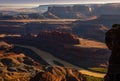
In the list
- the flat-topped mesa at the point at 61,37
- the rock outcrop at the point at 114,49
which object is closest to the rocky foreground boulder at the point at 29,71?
the flat-topped mesa at the point at 61,37

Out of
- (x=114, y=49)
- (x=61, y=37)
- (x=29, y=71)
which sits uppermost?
(x=114, y=49)

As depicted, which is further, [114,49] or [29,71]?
[29,71]

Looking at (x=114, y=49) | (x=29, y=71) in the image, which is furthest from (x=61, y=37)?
(x=114, y=49)

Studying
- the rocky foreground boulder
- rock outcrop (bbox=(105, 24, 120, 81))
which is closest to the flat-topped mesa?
the rocky foreground boulder

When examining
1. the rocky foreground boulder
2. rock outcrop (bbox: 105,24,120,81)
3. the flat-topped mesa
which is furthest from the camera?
the flat-topped mesa

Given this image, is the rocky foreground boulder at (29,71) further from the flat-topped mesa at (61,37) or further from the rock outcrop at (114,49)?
the rock outcrop at (114,49)

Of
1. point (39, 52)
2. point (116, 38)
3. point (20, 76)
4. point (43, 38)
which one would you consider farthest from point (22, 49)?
point (116, 38)

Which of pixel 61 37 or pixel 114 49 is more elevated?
pixel 114 49

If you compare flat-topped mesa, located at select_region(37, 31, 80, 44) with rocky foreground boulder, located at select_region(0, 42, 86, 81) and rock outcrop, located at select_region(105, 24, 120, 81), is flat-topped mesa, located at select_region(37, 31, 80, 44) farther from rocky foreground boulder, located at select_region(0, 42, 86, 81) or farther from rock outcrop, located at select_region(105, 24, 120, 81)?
rock outcrop, located at select_region(105, 24, 120, 81)

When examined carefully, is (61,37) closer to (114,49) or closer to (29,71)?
(29,71)

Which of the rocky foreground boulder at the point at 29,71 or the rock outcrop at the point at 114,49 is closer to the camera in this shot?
the rock outcrop at the point at 114,49

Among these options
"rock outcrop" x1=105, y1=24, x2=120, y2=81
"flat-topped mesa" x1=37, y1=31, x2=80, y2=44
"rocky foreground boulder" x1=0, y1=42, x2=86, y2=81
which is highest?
"rock outcrop" x1=105, y1=24, x2=120, y2=81
